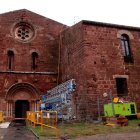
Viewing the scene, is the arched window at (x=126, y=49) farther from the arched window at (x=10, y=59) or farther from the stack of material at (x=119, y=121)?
the arched window at (x=10, y=59)

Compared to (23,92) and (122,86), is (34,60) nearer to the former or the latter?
(23,92)

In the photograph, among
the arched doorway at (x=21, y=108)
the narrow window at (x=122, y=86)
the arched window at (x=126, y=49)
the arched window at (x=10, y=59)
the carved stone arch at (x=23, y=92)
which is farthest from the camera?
the arched doorway at (x=21, y=108)

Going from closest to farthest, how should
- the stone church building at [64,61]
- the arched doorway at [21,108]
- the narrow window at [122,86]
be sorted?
1. the stone church building at [64,61]
2. the narrow window at [122,86]
3. the arched doorway at [21,108]

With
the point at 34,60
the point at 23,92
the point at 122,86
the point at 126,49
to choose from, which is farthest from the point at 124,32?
the point at 23,92

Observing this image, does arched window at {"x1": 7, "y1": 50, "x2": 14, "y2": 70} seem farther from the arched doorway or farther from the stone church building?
the arched doorway

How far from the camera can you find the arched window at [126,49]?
16969 millimetres

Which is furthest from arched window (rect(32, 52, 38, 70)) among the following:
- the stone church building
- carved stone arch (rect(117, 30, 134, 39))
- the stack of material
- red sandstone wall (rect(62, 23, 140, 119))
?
the stack of material

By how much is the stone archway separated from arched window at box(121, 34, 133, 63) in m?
7.18

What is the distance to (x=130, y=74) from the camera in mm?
16625

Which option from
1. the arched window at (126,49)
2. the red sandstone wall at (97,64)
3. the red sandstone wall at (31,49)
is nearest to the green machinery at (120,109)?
the red sandstone wall at (97,64)

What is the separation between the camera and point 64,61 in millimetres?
19281

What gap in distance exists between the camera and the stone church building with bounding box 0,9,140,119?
15.6m

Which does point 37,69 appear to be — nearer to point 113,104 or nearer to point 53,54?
point 53,54

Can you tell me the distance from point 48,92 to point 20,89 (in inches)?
90.6
